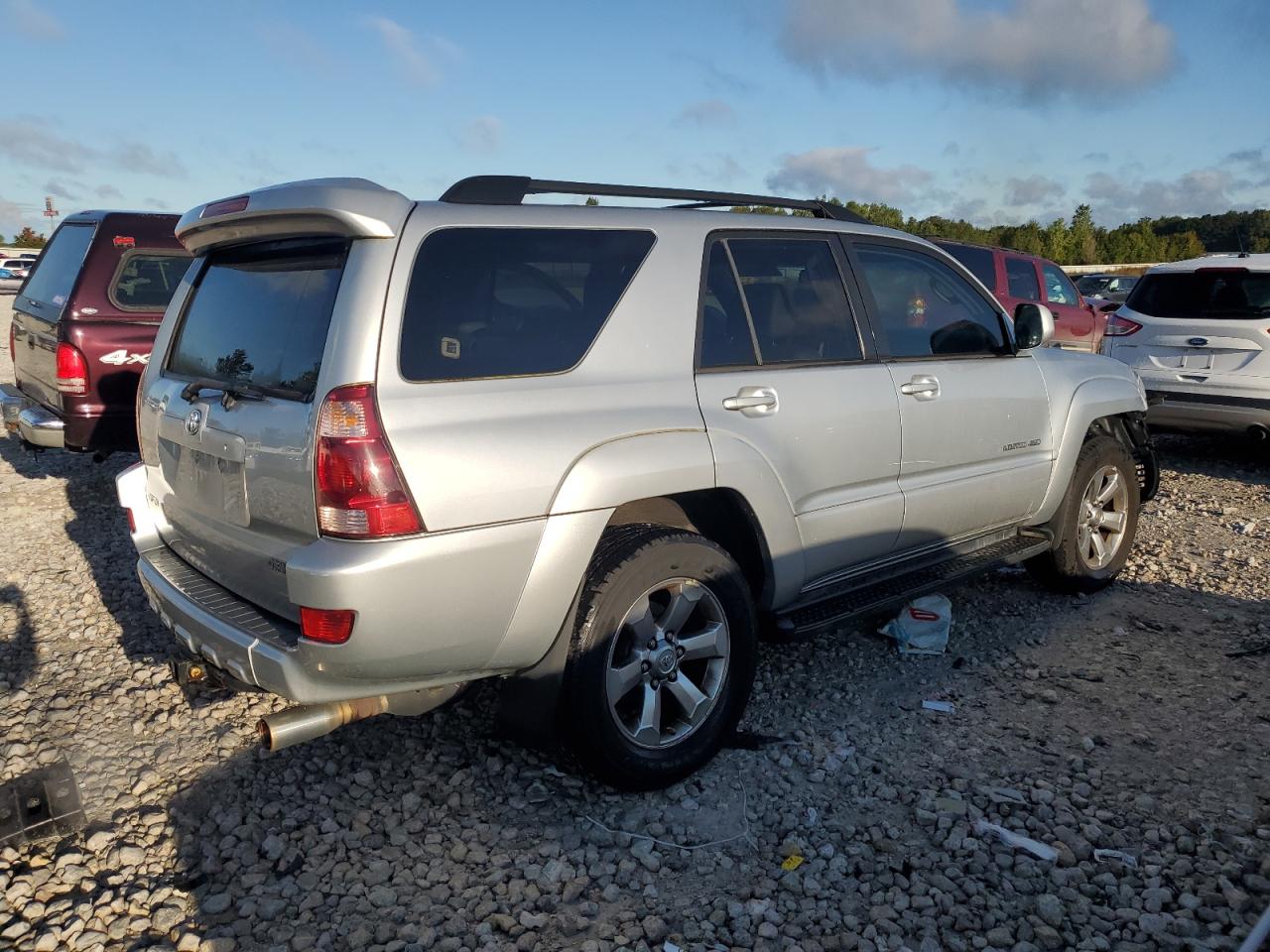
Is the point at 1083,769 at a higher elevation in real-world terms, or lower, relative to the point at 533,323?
A: lower

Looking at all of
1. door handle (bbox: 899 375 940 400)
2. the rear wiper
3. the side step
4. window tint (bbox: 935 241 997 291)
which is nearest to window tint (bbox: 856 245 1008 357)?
door handle (bbox: 899 375 940 400)

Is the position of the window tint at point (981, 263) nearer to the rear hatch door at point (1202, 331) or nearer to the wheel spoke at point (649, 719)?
the rear hatch door at point (1202, 331)

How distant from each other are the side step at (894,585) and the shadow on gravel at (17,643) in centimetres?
330

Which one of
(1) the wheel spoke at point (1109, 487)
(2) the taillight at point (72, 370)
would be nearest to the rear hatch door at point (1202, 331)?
(1) the wheel spoke at point (1109, 487)

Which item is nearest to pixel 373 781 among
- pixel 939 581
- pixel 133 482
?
pixel 133 482

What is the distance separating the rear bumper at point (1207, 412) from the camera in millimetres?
7473

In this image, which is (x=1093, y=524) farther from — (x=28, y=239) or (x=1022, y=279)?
(x=28, y=239)

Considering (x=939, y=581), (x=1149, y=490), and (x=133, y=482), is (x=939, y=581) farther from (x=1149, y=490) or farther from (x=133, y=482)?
(x=133, y=482)

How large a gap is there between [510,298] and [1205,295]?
24.0ft

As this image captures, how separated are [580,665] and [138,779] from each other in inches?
66.8

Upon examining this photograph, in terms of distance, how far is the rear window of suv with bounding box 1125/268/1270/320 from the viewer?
301 inches

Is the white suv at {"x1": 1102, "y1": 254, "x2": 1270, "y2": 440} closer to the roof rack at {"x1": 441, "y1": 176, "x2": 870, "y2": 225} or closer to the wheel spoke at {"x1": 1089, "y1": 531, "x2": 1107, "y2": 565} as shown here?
the wheel spoke at {"x1": 1089, "y1": 531, "x2": 1107, "y2": 565}

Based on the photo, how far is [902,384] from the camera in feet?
12.8

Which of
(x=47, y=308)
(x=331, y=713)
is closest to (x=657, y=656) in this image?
(x=331, y=713)
